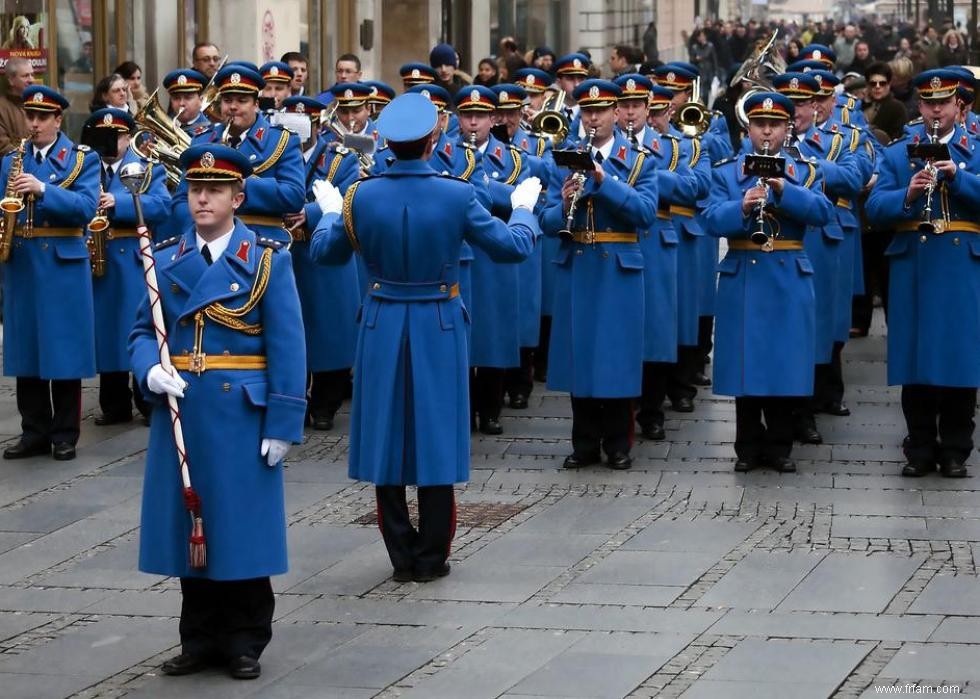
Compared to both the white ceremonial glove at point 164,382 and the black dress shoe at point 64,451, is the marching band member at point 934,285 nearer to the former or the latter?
the black dress shoe at point 64,451

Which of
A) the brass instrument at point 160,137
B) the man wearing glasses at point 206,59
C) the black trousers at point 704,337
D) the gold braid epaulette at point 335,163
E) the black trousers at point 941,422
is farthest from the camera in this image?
the man wearing glasses at point 206,59

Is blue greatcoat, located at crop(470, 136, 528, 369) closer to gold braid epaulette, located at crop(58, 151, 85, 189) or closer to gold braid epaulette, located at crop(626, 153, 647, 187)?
gold braid epaulette, located at crop(626, 153, 647, 187)

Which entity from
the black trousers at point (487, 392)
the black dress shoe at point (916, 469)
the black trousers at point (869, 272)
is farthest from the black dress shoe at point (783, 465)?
the black trousers at point (869, 272)

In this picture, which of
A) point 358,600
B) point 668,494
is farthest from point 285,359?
point 668,494

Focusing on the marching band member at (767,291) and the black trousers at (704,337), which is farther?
the black trousers at (704,337)

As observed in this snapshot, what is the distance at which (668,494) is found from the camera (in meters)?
11.2

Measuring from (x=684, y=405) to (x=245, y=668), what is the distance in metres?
6.53

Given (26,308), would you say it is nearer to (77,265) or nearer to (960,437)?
(77,265)

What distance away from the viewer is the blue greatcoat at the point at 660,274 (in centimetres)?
1260

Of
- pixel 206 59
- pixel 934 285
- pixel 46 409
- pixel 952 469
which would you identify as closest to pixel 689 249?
pixel 934 285

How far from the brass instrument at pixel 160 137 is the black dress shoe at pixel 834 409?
4300mm

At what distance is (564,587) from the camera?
9.15 metres

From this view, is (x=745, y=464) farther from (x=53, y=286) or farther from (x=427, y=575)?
(x=53, y=286)

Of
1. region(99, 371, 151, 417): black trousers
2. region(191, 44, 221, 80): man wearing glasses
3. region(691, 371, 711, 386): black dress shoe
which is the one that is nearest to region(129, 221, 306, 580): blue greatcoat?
region(99, 371, 151, 417): black trousers
